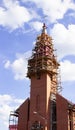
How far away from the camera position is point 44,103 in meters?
77.4

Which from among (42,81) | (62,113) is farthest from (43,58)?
(62,113)

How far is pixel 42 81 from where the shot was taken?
261 feet

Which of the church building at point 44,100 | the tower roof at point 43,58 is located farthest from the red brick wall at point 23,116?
the tower roof at point 43,58

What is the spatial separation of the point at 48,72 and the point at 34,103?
771cm

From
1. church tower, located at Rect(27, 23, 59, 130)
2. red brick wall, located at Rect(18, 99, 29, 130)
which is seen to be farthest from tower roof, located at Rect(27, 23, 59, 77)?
red brick wall, located at Rect(18, 99, 29, 130)

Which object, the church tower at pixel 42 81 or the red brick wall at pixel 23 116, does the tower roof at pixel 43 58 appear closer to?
the church tower at pixel 42 81

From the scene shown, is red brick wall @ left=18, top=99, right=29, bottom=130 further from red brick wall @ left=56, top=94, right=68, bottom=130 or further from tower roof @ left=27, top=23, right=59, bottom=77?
red brick wall @ left=56, top=94, right=68, bottom=130

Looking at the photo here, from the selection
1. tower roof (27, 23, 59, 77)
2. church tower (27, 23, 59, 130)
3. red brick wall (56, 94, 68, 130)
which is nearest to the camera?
red brick wall (56, 94, 68, 130)

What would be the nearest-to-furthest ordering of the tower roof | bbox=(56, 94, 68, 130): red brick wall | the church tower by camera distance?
1. bbox=(56, 94, 68, 130): red brick wall
2. the church tower
3. the tower roof

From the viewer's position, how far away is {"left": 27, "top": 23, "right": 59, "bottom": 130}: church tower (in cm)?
7662

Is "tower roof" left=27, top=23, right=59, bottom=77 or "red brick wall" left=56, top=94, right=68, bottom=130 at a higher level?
"tower roof" left=27, top=23, right=59, bottom=77

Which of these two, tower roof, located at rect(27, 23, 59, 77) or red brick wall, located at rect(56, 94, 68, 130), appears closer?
red brick wall, located at rect(56, 94, 68, 130)

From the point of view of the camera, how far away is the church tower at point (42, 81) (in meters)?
76.6

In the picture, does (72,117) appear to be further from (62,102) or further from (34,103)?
(34,103)
